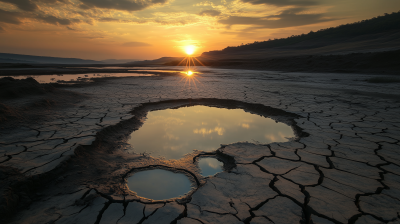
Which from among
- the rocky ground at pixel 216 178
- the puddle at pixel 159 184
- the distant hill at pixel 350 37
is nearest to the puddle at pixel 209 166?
the rocky ground at pixel 216 178

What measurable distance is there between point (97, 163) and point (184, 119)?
72.1 inches

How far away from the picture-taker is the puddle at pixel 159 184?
4.80ft

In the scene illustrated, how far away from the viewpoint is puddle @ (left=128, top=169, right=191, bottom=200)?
146cm

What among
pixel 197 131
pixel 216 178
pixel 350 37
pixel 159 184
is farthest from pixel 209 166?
pixel 350 37

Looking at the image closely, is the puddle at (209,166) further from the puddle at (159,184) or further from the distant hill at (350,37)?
the distant hill at (350,37)

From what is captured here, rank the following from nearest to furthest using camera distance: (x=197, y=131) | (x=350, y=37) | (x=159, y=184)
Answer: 1. (x=159, y=184)
2. (x=197, y=131)
3. (x=350, y=37)

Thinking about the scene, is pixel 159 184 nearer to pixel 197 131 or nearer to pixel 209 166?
pixel 209 166

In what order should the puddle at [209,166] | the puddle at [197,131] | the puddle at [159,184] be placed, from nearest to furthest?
1. the puddle at [159,184]
2. the puddle at [209,166]
3. the puddle at [197,131]

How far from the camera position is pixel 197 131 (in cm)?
289

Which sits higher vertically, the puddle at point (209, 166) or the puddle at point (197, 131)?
the puddle at point (197, 131)

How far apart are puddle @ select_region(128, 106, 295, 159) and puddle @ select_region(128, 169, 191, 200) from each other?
14.1 inches

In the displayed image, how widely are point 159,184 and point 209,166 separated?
1.87 feet

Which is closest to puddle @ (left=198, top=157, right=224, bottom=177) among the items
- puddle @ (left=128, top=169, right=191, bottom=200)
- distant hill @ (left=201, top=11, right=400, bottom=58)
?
puddle @ (left=128, top=169, right=191, bottom=200)

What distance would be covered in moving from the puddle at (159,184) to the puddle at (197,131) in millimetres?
357
